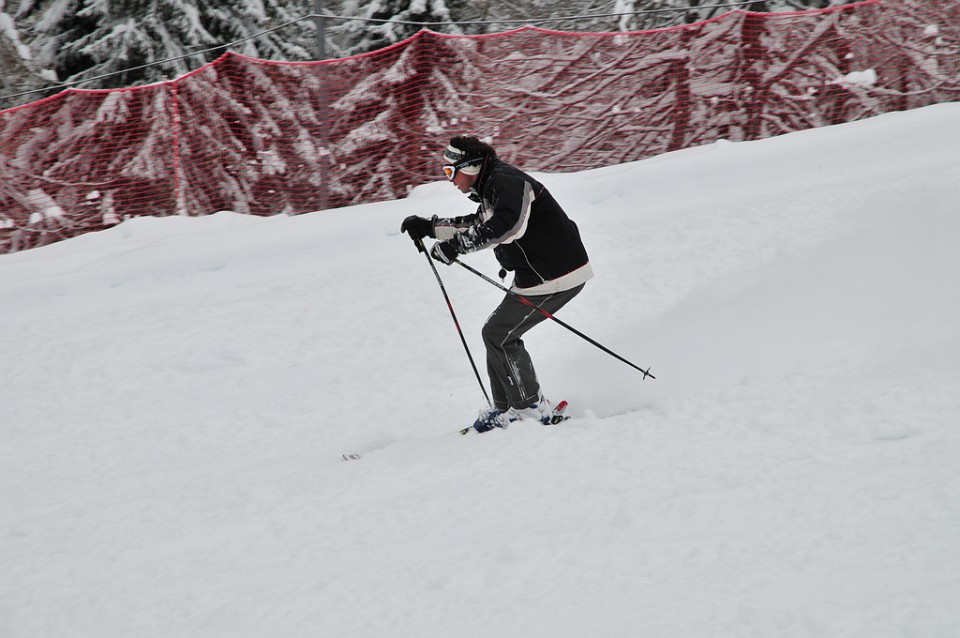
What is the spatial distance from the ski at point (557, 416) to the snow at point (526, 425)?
171 mm

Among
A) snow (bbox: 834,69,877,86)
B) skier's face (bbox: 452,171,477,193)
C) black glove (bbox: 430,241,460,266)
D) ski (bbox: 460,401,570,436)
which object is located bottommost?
ski (bbox: 460,401,570,436)

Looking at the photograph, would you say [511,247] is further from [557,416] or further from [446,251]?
[557,416]

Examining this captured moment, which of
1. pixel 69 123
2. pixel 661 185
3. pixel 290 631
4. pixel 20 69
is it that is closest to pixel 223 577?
pixel 290 631

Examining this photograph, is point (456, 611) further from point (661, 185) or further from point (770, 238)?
point (661, 185)

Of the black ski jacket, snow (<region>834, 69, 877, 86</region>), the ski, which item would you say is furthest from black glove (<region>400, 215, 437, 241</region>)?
snow (<region>834, 69, 877, 86</region>)

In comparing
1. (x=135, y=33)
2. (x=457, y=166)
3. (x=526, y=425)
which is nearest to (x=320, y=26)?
(x=135, y=33)

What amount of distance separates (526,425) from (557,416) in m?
0.20

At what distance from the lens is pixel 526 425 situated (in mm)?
4680

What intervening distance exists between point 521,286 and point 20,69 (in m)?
11.8

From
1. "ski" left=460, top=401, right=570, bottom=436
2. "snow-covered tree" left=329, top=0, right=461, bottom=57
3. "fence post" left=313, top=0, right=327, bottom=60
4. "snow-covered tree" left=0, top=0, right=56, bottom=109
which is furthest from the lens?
"snow-covered tree" left=329, top=0, right=461, bottom=57

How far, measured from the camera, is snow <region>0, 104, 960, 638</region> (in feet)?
10.0

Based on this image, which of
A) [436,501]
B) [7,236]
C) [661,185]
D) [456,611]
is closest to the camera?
[456,611]

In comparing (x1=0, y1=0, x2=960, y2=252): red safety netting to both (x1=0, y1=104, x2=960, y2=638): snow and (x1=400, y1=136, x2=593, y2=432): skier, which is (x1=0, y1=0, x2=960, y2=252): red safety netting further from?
(x1=400, y1=136, x2=593, y2=432): skier

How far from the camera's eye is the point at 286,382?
5902 millimetres
